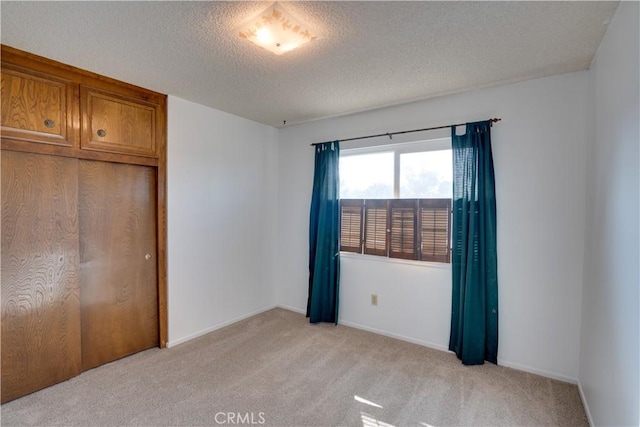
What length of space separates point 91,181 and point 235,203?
1.45 metres

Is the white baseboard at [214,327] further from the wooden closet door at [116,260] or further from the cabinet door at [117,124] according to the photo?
the cabinet door at [117,124]

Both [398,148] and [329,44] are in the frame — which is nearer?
[329,44]

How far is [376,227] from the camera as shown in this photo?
3430 mm

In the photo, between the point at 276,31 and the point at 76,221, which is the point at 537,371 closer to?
the point at 276,31

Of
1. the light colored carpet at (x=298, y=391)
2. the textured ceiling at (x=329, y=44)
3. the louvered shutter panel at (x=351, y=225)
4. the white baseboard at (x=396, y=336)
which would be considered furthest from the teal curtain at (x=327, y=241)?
the textured ceiling at (x=329, y=44)

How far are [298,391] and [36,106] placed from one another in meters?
2.87

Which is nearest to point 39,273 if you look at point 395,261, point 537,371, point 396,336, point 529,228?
point 395,261

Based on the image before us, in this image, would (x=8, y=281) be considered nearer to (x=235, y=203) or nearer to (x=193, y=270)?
(x=193, y=270)

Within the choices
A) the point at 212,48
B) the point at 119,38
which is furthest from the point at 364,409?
the point at 119,38

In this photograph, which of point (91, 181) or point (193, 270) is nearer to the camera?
point (91, 181)

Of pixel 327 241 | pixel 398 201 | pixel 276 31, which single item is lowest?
pixel 327 241

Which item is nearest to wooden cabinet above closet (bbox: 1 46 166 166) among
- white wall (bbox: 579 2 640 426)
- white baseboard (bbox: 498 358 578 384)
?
white wall (bbox: 579 2 640 426)

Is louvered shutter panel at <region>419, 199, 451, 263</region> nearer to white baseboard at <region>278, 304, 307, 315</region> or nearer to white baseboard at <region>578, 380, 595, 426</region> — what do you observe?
white baseboard at <region>578, 380, 595, 426</region>

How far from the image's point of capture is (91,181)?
263cm
